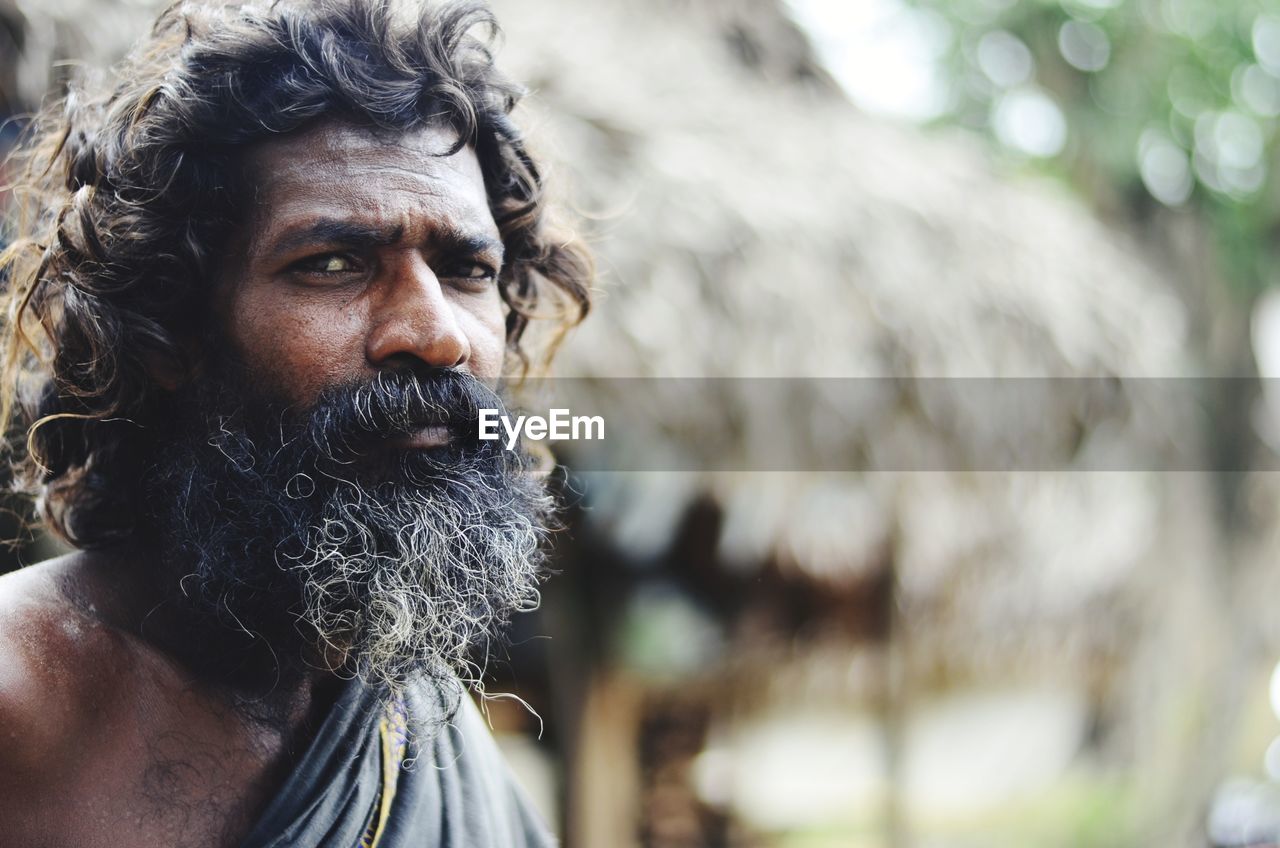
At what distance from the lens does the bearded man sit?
1.43 m

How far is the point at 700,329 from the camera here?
144 inches

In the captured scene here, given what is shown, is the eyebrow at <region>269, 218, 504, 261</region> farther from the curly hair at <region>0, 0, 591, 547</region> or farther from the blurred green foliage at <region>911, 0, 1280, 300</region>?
the blurred green foliage at <region>911, 0, 1280, 300</region>

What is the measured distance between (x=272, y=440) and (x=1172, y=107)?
7.52 metres

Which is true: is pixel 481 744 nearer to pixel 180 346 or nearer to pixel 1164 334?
pixel 180 346

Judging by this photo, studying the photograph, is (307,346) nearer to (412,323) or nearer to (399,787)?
(412,323)

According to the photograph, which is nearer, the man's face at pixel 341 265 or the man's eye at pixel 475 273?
the man's face at pixel 341 265

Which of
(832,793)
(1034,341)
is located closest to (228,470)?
(1034,341)

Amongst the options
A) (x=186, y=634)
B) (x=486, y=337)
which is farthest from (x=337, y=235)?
(x=186, y=634)

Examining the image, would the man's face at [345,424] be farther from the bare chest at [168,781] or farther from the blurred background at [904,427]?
the blurred background at [904,427]

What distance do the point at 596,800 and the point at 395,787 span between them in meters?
3.08

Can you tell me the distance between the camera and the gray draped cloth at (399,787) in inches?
57.6

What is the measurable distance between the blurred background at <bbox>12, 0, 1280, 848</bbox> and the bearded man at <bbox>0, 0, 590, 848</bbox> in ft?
1.78

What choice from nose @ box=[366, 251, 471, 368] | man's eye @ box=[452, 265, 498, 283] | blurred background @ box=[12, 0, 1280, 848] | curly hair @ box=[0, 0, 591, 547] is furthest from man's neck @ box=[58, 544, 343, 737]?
blurred background @ box=[12, 0, 1280, 848]

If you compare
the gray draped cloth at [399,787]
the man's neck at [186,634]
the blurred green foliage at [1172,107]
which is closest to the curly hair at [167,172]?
the man's neck at [186,634]
